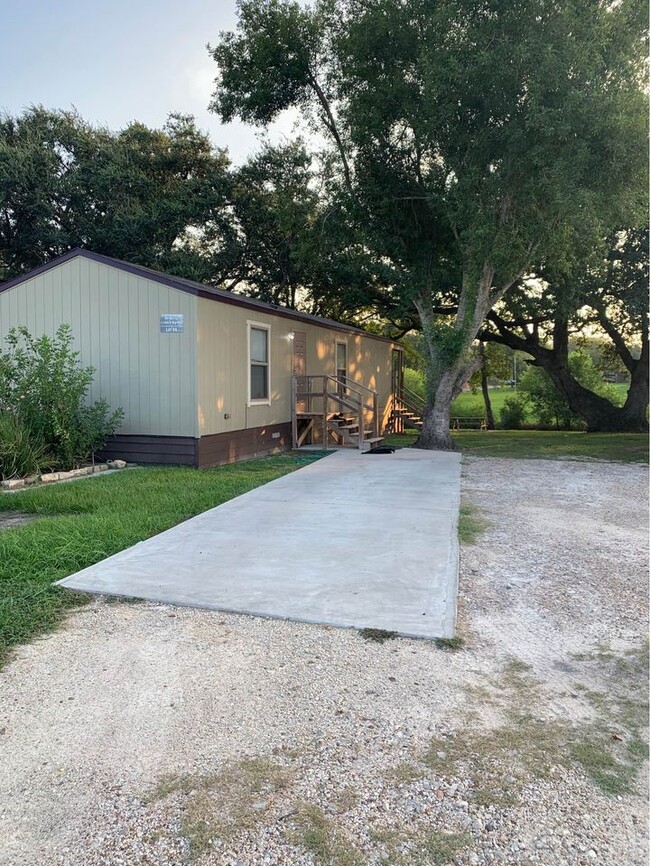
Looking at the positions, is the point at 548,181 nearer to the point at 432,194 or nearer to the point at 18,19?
the point at 432,194

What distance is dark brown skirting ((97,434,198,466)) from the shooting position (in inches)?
351

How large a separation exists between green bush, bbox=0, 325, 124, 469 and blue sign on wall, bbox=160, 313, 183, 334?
1299 mm

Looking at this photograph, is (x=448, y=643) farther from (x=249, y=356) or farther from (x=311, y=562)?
(x=249, y=356)

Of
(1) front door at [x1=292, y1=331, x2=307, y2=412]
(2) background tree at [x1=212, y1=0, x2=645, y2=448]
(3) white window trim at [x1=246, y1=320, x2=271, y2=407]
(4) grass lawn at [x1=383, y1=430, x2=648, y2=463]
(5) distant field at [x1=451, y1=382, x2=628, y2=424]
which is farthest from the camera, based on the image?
(5) distant field at [x1=451, y1=382, x2=628, y2=424]

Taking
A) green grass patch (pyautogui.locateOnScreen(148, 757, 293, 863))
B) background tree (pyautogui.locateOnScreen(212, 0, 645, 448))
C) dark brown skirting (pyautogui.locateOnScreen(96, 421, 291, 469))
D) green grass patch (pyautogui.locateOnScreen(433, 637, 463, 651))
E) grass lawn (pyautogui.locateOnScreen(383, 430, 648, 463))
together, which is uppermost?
background tree (pyautogui.locateOnScreen(212, 0, 645, 448))

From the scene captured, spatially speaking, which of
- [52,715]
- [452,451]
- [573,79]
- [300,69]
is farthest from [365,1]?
[52,715]

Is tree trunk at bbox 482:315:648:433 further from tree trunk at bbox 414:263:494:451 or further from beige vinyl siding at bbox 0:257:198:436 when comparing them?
beige vinyl siding at bbox 0:257:198:436

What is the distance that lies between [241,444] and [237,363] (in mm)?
1373

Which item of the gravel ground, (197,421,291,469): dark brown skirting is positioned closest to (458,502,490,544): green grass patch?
the gravel ground

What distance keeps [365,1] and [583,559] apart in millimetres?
11249

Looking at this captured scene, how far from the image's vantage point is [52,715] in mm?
2303

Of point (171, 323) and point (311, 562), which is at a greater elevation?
point (171, 323)

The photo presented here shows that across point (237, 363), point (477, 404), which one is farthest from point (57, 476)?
point (477, 404)

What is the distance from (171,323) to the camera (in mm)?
8750
